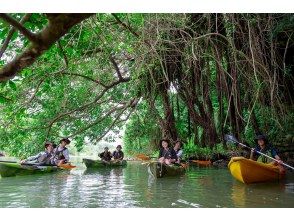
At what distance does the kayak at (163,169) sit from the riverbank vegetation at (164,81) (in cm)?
156

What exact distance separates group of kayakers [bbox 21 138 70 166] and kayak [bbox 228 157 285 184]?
4193mm

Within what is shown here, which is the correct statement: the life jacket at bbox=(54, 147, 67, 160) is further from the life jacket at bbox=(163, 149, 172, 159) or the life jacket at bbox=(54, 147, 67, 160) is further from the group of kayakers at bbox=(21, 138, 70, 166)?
the life jacket at bbox=(163, 149, 172, 159)

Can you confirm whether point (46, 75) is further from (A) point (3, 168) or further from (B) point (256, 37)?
(B) point (256, 37)

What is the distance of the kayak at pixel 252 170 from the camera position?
6.29 metres

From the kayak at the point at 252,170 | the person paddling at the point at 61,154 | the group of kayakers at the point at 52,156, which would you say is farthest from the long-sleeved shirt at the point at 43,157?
the kayak at the point at 252,170

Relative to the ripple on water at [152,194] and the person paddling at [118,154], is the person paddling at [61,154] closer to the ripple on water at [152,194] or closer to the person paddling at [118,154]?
the ripple on water at [152,194]

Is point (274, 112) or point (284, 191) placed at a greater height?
point (274, 112)

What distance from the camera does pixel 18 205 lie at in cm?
473

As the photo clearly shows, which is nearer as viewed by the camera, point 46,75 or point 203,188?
point 203,188

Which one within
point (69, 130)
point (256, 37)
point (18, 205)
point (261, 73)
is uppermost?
point (256, 37)

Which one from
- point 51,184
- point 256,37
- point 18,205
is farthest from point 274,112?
point 18,205

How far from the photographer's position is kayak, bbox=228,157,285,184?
6.29 metres

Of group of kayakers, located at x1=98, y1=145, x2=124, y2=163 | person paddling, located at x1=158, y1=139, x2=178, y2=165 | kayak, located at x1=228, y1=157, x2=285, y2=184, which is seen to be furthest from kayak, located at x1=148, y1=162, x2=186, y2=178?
group of kayakers, located at x1=98, y1=145, x2=124, y2=163

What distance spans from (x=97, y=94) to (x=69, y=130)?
4.36 ft
